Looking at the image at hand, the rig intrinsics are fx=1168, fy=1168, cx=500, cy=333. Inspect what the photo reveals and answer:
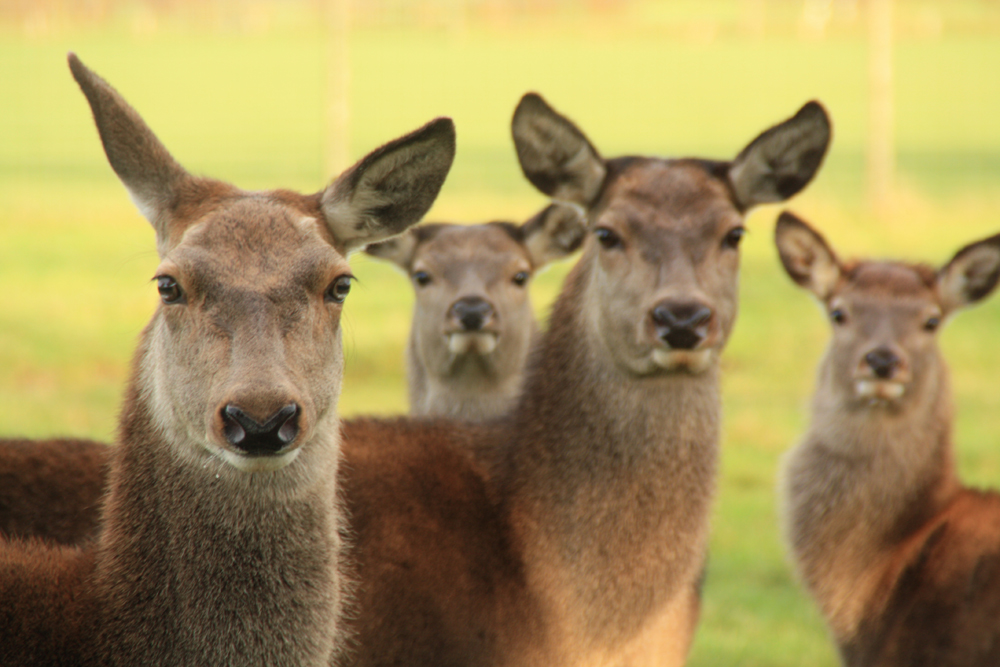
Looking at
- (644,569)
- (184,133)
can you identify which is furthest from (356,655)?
(184,133)

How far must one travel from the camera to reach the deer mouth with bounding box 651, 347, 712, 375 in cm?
529

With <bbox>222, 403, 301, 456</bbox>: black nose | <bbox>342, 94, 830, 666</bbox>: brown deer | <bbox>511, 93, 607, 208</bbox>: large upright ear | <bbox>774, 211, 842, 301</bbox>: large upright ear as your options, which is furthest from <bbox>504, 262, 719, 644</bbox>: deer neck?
<bbox>774, 211, 842, 301</bbox>: large upright ear

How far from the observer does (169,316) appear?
4.18 metres

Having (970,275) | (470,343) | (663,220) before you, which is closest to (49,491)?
(470,343)

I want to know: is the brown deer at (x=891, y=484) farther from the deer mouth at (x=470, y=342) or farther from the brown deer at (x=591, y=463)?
the deer mouth at (x=470, y=342)

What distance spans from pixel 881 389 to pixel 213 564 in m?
4.74

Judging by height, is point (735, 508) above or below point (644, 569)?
below

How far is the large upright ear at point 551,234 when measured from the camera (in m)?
7.79

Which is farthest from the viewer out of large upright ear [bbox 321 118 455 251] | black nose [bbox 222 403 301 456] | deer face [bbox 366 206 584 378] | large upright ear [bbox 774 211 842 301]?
large upright ear [bbox 774 211 842 301]

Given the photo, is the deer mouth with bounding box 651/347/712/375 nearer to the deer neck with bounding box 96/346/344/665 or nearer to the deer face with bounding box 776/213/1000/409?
the deer neck with bounding box 96/346/344/665

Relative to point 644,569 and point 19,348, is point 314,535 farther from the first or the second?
point 19,348

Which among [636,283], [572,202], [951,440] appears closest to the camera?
[636,283]

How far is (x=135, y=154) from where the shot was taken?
4.40 m

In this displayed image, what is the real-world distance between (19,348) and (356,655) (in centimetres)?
1158
